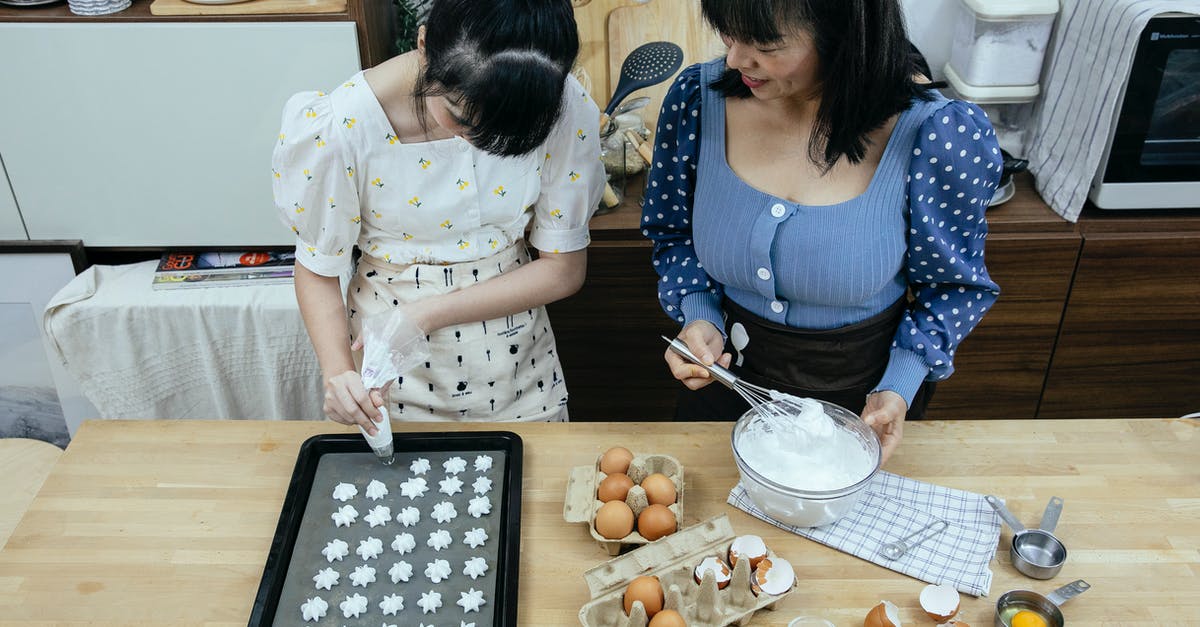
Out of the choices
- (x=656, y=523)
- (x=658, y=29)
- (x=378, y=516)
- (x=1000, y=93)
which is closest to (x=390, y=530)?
(x=378, y=516)

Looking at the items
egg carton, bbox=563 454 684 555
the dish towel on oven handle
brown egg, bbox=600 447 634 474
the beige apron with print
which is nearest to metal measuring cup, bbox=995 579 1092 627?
egg carton, bbox=563 454 684 555

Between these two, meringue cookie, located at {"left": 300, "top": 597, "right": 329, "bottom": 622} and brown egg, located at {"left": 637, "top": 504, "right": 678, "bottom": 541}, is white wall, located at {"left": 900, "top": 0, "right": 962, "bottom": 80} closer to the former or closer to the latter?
brown egg, located at {"left": 637, "top": 504, "right": 678, "bottom": 541}

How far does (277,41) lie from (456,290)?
864mm

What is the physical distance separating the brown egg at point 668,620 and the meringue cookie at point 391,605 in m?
0.34

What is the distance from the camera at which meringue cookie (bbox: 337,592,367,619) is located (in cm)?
123

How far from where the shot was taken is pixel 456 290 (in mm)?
1589

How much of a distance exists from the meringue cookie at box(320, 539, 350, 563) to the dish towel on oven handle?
1.85 metres

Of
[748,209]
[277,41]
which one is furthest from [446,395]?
[277,41]

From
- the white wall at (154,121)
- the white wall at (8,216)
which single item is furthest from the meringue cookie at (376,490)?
the white wall at (8,216)

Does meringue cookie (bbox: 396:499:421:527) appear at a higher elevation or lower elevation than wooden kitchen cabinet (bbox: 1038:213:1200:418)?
higher

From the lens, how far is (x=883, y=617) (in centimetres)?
117

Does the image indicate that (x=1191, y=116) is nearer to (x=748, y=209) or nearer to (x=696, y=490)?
(x=748, y=209)

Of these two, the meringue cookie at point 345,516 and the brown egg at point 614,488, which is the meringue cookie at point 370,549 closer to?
the meringue cookie at point 345,516

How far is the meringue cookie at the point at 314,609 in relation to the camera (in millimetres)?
1224
